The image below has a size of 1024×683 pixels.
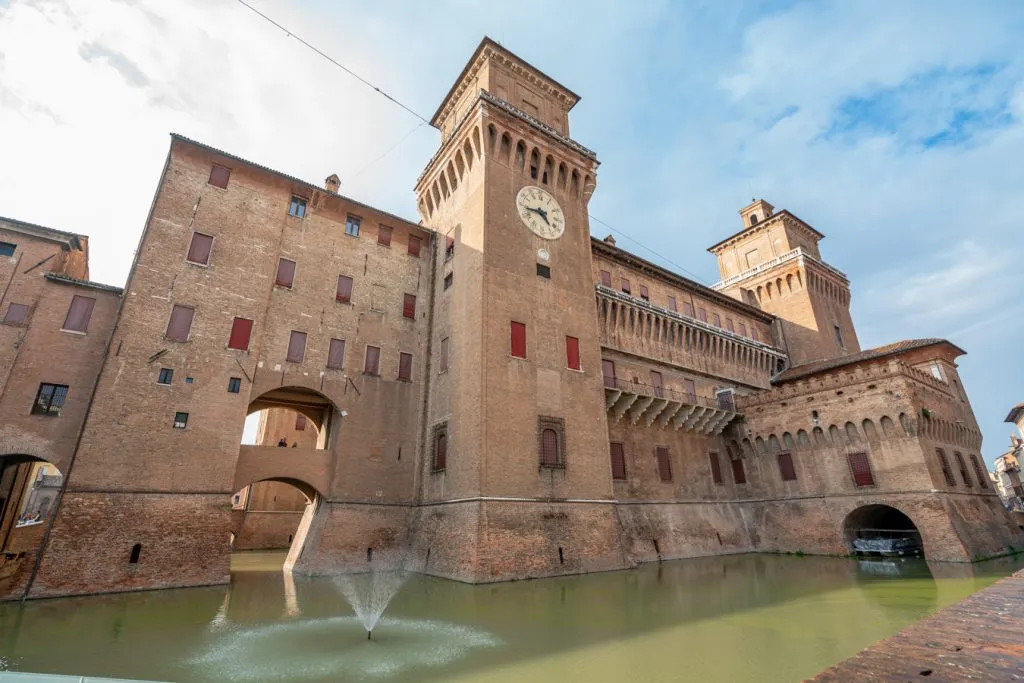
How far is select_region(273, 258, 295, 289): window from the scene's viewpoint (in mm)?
18906

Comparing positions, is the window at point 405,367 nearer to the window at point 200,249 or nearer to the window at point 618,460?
the window at point 200,249

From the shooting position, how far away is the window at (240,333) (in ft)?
55.8

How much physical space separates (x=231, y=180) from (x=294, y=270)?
3979 mm

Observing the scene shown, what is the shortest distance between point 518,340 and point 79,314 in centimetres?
1419

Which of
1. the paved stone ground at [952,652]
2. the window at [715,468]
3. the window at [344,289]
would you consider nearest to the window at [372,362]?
the window at [344,289]

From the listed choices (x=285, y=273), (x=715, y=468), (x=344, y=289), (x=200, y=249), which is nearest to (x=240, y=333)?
(x=285, y=273)

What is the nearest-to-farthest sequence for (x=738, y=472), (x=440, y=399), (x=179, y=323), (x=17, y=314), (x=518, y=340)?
(x=17, y=314), (x=179, y=323), (x=518, y=340), (x=440, y=399), (x=738, y=472)

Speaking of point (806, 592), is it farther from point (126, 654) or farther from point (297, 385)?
point (297, 385)

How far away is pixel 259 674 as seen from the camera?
→ 23.3ft

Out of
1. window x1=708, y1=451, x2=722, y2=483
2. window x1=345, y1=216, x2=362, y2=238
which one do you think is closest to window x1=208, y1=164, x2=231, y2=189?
window x1=345, y1=216, x2=362, y2=238

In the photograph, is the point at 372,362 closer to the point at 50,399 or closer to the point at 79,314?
the point at 79,314

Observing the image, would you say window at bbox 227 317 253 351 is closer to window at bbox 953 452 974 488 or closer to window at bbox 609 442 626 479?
window at bbox 609 442 626 479

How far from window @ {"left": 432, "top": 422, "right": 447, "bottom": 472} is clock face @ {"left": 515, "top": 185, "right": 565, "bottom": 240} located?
917 centimetres

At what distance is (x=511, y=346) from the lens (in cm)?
1870
